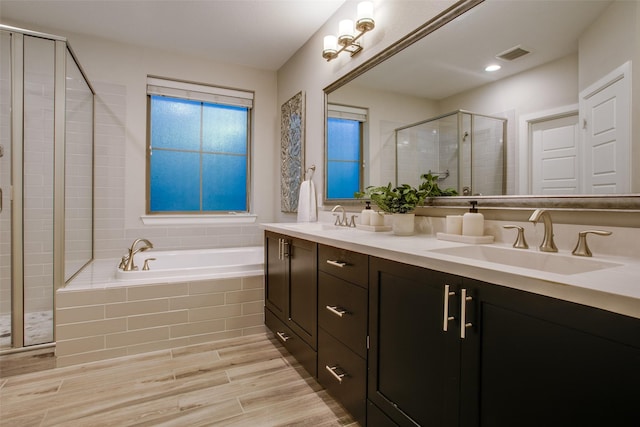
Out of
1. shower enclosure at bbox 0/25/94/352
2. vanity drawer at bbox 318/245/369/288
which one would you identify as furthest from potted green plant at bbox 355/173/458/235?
shower enclosure at bbox 0/25/94/352

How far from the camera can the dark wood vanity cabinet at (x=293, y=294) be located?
1.75m

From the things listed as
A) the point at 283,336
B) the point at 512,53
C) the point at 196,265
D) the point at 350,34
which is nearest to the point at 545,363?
the point at 512,53

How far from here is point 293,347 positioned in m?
1.99

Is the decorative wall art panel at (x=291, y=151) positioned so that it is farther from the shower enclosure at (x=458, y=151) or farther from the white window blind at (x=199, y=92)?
the shower enclosure at (x=458, y=151)

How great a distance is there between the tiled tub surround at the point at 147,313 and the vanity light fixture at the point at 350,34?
177 centimetres

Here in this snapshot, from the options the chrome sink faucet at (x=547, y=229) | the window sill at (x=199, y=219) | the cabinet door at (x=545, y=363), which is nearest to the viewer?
the cabinet door at (x=545, y=363)

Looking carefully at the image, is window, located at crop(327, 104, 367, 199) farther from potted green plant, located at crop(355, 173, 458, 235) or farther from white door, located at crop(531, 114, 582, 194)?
white door, located at crop(531, 114, 582, 194)

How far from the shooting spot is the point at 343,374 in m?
1.46

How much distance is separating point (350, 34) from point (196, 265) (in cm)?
242

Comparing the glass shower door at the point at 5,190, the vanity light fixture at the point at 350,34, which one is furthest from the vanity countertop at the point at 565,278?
the glass shower door at the point at 5,190

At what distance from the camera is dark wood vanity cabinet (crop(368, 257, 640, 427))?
24.7 inches

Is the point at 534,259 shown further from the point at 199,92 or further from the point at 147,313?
the point at 199,92

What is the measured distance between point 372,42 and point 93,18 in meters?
2.31

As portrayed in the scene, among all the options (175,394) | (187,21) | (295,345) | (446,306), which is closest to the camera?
(446,306)
